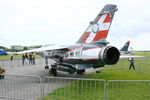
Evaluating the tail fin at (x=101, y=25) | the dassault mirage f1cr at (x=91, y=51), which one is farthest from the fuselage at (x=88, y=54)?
the tail fin at (x=101, y=25)

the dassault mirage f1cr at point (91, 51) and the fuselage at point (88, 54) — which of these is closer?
the fuselage at point (88, 54)

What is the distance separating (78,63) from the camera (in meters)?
11.4

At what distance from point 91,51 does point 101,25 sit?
2553mm

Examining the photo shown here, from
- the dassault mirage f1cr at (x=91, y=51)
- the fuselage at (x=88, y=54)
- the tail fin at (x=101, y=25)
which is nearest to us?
the fuselage at (x=88, y=54)

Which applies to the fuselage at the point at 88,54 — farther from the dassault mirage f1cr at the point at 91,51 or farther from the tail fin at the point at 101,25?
the tail fin at the point at 101,25

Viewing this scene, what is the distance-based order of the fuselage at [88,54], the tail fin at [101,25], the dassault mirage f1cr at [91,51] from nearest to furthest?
the fuselage at [88,54], the dassault mirage f1cr at [91,51], the tail fin at [101,25]

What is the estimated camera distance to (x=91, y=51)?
1042cm

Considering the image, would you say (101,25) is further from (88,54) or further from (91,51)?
(88,54)

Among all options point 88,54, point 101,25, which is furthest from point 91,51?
point 101,25

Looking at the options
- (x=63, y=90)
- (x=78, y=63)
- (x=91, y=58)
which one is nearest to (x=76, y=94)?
(x=63, y=90)

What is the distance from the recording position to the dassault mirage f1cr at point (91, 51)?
10.1 metres

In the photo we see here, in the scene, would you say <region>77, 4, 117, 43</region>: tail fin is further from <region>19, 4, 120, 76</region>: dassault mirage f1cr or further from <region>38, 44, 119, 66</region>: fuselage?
<region>38, 44, 119, 66</region>: fuselage

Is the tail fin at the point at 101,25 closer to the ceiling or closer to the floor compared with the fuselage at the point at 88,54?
closer to the ceiling

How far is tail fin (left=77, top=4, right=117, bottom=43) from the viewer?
462 inches
